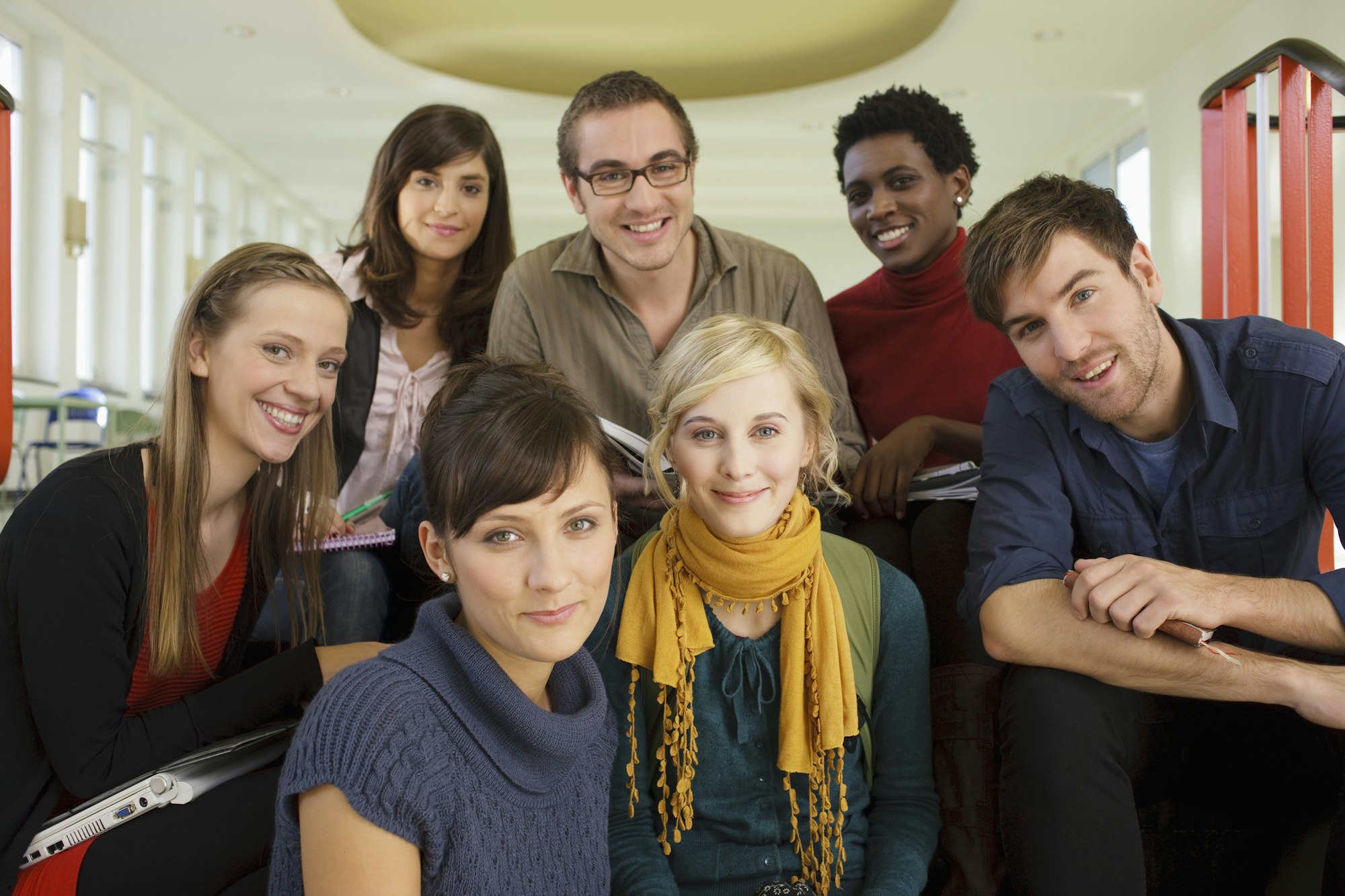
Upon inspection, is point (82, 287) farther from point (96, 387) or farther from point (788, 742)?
point (788, 742)

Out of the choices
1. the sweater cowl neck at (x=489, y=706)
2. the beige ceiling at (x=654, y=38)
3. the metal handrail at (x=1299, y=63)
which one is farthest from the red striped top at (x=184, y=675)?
the beige ceiling at (x=654, y=38)

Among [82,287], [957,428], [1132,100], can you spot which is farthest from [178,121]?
[957,428]

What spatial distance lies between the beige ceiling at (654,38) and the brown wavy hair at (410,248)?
4596 millimetres

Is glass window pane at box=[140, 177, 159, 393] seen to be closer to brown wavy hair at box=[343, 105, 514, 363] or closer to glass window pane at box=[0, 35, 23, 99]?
glass window pane at box=[0, 35, 23, 99]

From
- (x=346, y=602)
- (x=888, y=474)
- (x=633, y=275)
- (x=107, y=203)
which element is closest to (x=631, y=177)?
(x=633, y=275)

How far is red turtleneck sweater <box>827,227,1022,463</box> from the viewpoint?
2521mm

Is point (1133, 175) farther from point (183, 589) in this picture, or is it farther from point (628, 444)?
point (183, 589)

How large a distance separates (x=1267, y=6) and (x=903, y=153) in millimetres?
4499

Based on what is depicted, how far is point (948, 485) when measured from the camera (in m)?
2.13

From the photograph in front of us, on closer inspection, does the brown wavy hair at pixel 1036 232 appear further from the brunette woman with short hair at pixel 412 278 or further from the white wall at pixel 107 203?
the white wall at pixel 107 203

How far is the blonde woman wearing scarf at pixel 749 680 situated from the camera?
154 cm

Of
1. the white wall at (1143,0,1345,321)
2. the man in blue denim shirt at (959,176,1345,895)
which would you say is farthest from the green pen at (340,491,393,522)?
the white wall at (1143,0,1345,321)

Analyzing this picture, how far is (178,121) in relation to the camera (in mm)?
8758

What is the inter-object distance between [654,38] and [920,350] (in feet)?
18.7
